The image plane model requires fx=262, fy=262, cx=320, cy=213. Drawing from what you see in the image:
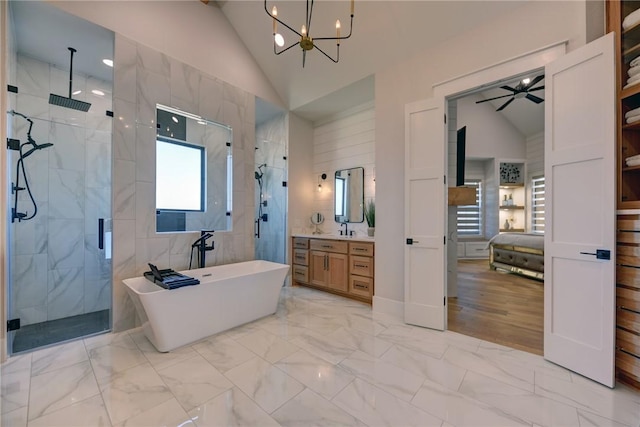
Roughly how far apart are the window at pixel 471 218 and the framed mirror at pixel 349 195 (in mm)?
4460

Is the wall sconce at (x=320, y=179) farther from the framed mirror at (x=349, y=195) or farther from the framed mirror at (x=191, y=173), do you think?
the framed mirror at (x=191, y=173)

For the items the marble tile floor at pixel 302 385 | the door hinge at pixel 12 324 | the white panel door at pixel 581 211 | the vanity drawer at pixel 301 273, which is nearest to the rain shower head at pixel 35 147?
the door hinge at pixel 12 324

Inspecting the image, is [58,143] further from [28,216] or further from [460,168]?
[460,168]

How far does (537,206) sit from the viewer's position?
7.07m

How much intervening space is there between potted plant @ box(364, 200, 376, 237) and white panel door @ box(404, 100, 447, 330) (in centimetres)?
100

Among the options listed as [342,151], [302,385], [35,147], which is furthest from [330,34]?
[302,385]

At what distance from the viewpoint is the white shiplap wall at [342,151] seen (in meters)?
4.33

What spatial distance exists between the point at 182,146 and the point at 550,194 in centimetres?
400

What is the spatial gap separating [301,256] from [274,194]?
120 cm

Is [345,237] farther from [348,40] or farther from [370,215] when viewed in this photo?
[348,40]

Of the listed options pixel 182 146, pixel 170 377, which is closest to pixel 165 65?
pixel 182 146

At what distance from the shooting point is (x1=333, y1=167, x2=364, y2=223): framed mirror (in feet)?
14.7

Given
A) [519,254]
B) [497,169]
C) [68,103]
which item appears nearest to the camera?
[68,103]

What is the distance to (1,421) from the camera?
1519mm
